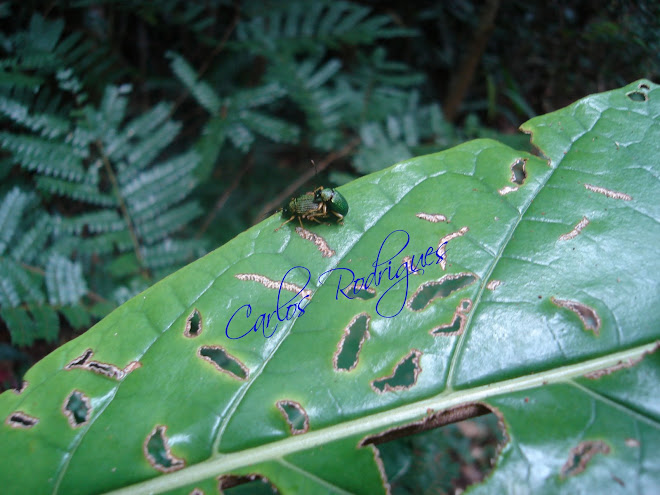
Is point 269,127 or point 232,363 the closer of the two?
point 232,363

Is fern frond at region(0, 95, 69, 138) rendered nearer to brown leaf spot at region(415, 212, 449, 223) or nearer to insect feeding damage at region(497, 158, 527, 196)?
brown leaf spot at region(415, 212, 449, 223)

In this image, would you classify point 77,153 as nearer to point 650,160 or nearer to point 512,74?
point 650,160

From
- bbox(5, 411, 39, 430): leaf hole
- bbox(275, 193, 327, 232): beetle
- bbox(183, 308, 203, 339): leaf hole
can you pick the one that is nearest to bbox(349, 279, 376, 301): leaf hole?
bbox(275, 193, 327, 232): beetle

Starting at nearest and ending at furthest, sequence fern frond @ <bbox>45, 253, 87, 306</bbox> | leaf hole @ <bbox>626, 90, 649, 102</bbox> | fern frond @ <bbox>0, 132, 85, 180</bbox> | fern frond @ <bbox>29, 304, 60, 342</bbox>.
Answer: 1. leaf hole @ <bbox>626, 90, 649, 102</bbox>
2. fern frond @ <bbox>29, 304, 60, 342</bbox>
3. fern frond @ <bbox>45, 253, 87, 306</bbox>
4. fern frond @ <bbox>0, 132, 85, 180</bbox>

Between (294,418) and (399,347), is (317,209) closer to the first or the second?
(399,347)

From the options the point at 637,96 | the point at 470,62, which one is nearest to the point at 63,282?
the point at 637,96

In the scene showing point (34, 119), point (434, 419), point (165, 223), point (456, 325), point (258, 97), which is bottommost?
point (434, 419)

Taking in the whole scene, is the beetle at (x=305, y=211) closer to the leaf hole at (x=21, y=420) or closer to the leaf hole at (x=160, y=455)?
the leaf hole at (x=160, y=455)
